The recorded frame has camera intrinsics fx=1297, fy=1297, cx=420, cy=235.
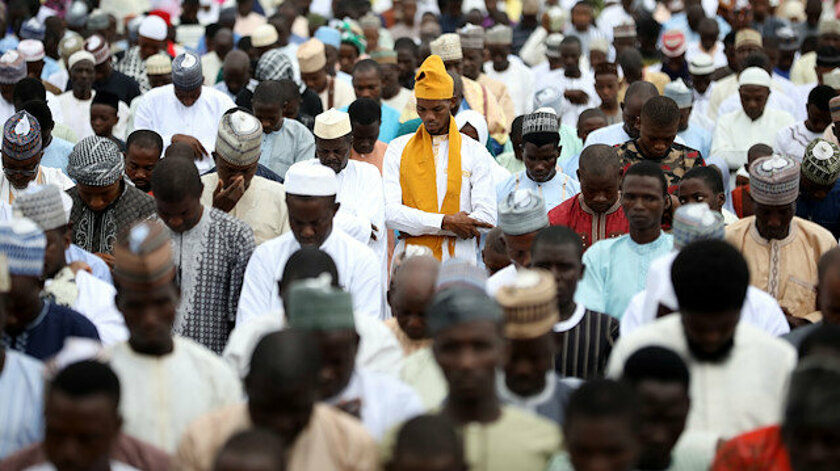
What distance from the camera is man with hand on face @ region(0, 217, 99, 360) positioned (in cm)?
565

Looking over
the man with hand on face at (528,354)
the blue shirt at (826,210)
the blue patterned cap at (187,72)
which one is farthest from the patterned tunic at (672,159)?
the man with hand on face at (528,354)

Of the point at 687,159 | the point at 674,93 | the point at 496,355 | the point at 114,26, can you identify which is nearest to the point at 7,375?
the point at 496,355

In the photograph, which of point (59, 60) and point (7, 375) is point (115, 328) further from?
point (59, 60)

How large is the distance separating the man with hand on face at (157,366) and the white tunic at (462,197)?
3637mm

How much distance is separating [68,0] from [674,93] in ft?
35.0

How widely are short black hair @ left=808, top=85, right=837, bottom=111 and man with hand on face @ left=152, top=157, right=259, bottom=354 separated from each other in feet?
20.4

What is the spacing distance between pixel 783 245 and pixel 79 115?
7367 mm

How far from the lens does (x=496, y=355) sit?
15.4 ft

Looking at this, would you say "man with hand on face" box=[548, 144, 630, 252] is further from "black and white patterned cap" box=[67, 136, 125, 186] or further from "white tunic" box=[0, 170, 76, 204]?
"white tunic" box=[0, 170, 76, 204]

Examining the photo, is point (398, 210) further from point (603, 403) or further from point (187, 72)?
point (603, 403)

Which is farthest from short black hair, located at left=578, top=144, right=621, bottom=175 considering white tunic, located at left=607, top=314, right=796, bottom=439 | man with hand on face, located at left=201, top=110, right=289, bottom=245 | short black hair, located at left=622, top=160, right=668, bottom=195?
white tunic, located at left=607, top=314, right=796, bottom=439

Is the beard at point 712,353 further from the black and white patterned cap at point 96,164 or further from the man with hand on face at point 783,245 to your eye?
the black and white patterned cap at point 96,164

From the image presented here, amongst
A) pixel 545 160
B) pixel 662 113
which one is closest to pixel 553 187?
pixel 545 160

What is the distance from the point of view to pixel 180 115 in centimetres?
1060
